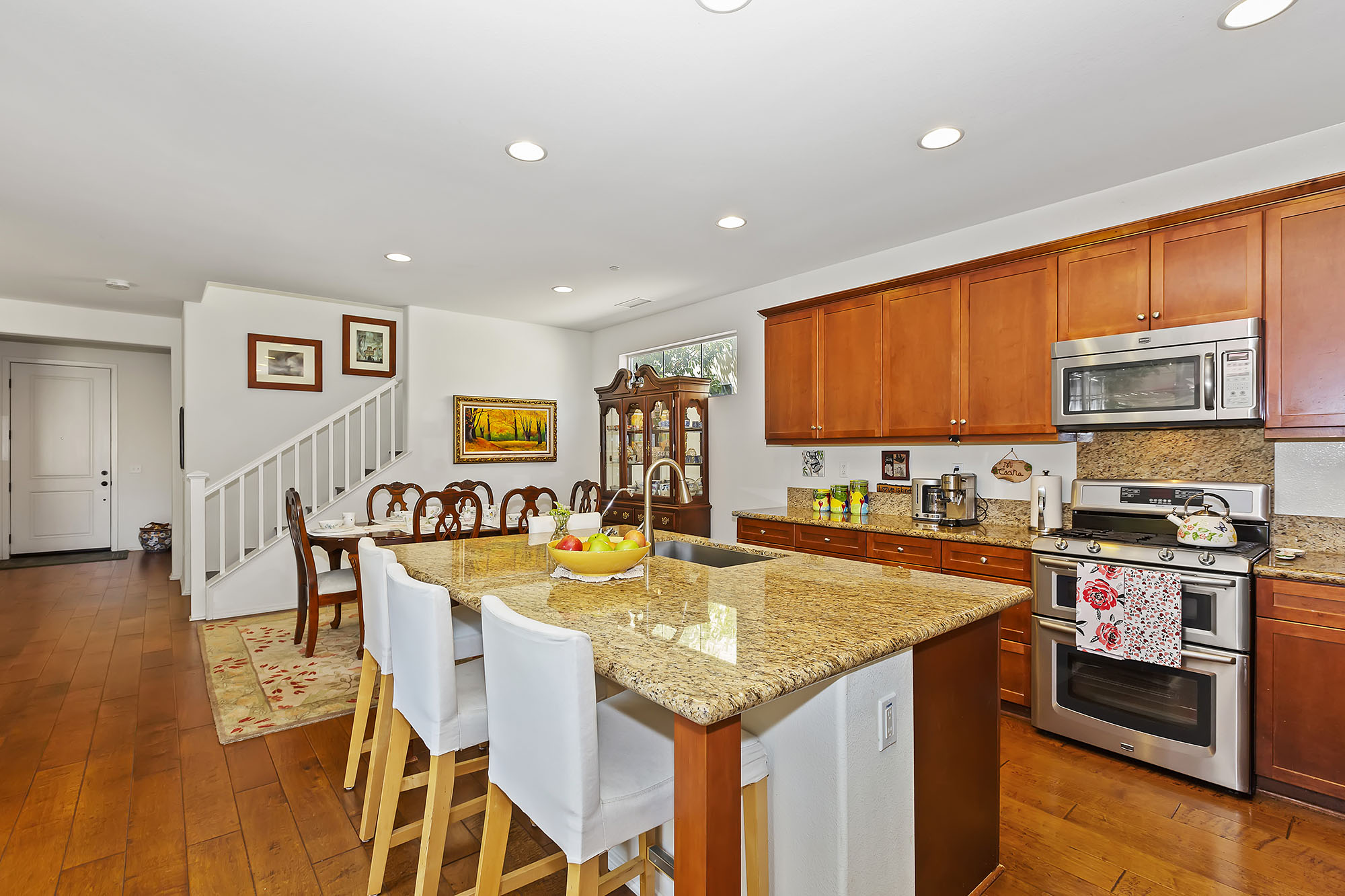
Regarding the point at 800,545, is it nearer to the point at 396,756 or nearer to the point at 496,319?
the point at 396,756

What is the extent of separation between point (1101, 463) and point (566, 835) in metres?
3.19

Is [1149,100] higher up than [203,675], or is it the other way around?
[1149,100]

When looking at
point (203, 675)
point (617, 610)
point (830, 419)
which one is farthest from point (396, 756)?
point (830, 419)

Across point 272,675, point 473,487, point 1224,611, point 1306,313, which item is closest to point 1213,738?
point 1224,611

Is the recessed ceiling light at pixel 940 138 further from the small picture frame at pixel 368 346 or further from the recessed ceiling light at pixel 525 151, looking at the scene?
the small picture frame at pixel 368 346

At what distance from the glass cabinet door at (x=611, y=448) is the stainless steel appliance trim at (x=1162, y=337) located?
3.72 m

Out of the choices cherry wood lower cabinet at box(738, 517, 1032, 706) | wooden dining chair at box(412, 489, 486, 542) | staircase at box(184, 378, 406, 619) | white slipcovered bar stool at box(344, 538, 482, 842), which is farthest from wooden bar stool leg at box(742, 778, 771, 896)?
staircase at box(184, 378, 406, 619)

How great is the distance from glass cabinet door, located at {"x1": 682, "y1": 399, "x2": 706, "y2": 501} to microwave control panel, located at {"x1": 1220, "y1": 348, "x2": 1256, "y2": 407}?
3.53 metres

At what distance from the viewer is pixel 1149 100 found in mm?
2352

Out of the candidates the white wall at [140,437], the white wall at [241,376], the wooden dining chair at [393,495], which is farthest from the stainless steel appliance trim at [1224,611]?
the white wall at [140,437]

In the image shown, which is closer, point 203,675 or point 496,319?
point 203,675

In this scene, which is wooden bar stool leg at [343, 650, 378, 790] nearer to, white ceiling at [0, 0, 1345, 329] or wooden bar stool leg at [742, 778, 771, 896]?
wooden bar stool leg at [742, 778, 771, 896]

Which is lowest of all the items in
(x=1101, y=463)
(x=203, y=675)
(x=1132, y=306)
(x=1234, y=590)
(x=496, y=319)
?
(x=203, y=675)

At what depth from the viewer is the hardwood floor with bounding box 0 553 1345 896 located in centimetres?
188
